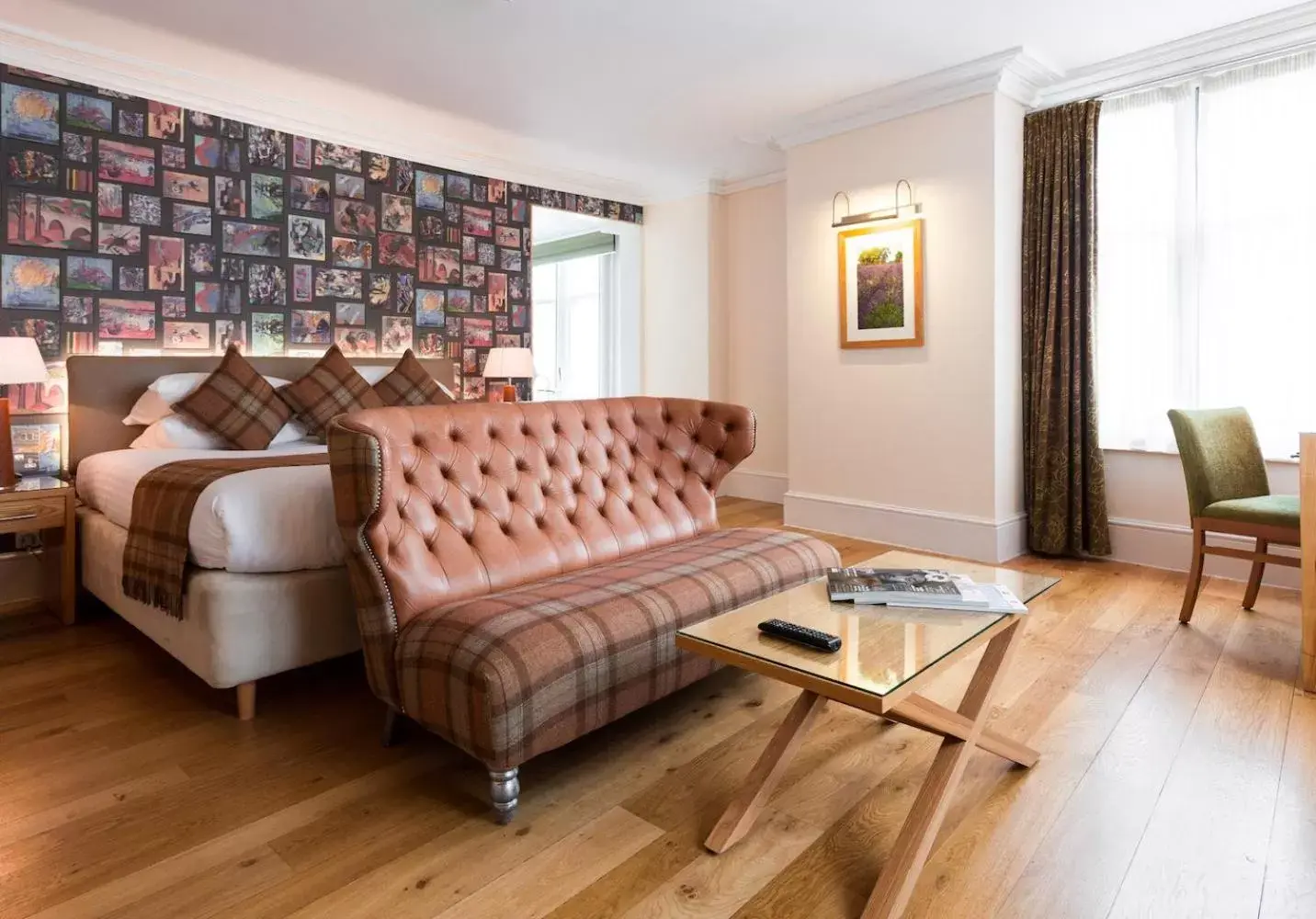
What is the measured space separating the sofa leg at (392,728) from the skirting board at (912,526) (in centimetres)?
329

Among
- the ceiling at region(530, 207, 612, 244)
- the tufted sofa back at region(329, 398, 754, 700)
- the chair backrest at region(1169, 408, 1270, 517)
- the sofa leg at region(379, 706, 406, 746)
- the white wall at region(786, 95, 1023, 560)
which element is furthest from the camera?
the ceiling at region(530, 207, 612, 244)

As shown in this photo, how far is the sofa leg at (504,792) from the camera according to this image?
1858mm

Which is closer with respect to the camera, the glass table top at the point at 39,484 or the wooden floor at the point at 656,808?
the wooden floor at the point at 656,808

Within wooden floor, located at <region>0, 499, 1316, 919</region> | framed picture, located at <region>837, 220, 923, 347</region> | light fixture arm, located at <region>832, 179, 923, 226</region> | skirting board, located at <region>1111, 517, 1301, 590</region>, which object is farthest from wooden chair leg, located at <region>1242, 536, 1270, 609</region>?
light fixture arm, located at <region>832, 179, 923, 226</region>

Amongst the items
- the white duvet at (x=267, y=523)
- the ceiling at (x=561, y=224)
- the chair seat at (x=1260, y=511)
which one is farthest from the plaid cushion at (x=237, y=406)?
the chair seat at (x=1260, y=511)

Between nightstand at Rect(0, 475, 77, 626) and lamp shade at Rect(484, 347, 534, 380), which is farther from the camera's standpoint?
lamp shade at Rect(484, 347, 534, 380)

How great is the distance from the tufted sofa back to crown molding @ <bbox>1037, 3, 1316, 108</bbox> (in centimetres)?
290

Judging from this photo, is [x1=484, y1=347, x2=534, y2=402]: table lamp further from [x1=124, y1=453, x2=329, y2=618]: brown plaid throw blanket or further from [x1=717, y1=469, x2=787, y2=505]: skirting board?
[x1=124, y1=453, x2=329, y2=618]: brown plaid throw blanket

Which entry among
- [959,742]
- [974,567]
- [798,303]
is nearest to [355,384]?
[798,303]

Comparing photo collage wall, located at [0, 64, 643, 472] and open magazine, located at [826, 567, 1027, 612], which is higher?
photo collage wall, located at [0, 64, 643, 472]

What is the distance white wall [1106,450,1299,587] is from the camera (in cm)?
416

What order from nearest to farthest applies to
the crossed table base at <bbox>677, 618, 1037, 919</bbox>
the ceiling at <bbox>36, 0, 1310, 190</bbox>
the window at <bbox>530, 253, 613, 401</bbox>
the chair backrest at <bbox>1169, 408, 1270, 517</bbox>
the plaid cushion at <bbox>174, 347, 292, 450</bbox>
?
1. the crossed table base at <bbox>677, 618, 1037, 919</bbox>
2. the chair backrest at <bbox>1169, 408, 1270, 517</bbox>
3. the ceiling at <bbox>36, 0, 1310, 190</bbox>
4. the plaid cushion at <bbox>174, 347, 292, 450</bbox>
5. the window at <bbox>530, 253, 613, 401</bbox>

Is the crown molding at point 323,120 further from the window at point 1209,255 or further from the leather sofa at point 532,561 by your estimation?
the window at point 1209,255

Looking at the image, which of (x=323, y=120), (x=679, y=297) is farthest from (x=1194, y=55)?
(x=323, y=120)
